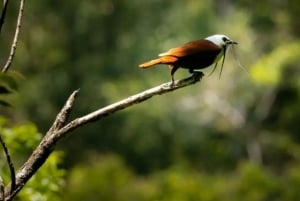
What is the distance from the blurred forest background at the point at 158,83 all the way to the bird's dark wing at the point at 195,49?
771 cm

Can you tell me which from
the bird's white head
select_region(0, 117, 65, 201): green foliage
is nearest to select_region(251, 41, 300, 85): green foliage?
select_region(0, 117, 65, 201): green foliage

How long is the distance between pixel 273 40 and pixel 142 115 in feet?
5.28

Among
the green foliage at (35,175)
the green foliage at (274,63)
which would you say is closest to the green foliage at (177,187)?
the green foliage at (274,63)

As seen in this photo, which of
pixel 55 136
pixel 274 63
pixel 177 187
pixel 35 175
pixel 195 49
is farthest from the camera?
pixel 274 63

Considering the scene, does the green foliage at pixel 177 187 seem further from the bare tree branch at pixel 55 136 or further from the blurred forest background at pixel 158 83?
the bare tree branch at pixel 55 136

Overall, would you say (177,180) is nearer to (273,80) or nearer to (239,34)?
(273,80)

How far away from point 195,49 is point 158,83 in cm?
789

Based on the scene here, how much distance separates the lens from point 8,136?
2248mm

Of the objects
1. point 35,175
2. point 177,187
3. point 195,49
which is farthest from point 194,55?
point 177,187

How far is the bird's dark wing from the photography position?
108 cm

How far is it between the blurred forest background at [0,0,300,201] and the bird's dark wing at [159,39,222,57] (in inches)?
303

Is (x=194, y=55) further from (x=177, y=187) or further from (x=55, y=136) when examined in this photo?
(x=177, y=187)

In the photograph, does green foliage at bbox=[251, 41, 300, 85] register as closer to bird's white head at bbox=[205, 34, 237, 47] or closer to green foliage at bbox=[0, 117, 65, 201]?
green foliage at bbox=[0, 117, 65, 201]

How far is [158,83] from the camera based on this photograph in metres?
8.98
